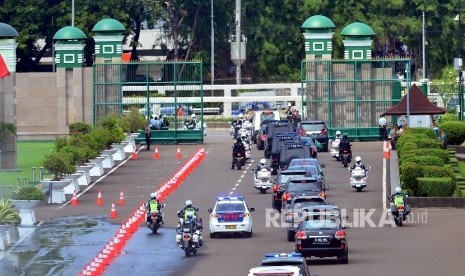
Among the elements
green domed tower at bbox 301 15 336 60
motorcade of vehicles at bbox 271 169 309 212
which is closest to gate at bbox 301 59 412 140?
green domed tower at bbox 301 15 336 60

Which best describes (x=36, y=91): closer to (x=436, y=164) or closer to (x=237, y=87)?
(x=237, y=87)

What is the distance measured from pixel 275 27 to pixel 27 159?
43696 millimetres

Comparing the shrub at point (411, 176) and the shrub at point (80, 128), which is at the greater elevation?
the shrub at point (80, 128)

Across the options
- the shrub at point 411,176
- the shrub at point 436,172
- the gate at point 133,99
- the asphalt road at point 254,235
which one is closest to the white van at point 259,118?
the gate at point 133,99

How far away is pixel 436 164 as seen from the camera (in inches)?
2240

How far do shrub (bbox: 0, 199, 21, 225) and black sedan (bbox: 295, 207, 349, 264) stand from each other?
957cm

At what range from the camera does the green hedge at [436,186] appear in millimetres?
52531

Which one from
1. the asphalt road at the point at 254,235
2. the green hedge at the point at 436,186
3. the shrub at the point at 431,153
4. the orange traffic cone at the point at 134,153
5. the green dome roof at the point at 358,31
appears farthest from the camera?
the green dome roof at the point at 358,31

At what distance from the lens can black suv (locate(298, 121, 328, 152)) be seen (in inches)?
2832

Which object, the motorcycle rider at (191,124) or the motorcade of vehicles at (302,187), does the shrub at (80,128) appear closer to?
the motorcycle rider at (191,124)

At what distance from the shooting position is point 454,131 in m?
74.9

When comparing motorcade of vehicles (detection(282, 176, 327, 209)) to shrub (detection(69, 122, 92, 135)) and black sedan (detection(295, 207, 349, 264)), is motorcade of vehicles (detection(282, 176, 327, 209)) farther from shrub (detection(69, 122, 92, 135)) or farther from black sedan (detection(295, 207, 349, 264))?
shrub (detection(69, 122, 92, 135))

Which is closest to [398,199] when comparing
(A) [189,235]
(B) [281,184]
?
(B) [281,184]

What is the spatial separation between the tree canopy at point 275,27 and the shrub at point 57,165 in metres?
49.3
